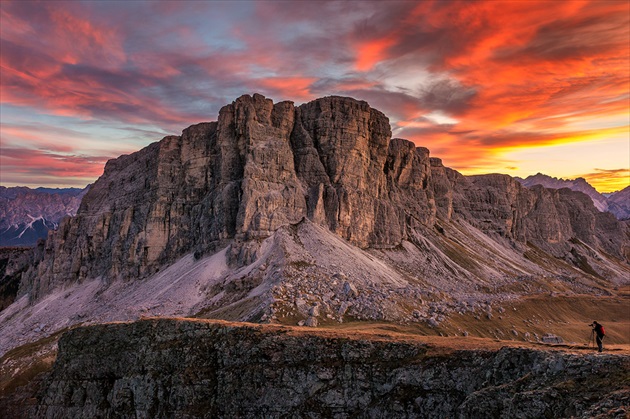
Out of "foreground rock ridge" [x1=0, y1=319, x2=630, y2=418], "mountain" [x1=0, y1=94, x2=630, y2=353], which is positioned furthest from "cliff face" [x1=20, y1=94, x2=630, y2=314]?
"foreground rock ridge" [x1=0, y1=319, x2=630, y2=418]

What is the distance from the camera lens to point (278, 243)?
9025 centimetres

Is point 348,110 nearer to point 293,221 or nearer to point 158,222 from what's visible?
point 293,221

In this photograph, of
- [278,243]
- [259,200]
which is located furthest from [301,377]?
[259,200]

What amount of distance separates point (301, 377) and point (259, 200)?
2659 inches

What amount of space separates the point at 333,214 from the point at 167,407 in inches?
3005

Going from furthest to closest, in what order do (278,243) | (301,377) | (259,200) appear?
(259,200) < (278,243) < (301,377)

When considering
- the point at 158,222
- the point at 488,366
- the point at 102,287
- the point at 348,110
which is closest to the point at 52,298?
the point at 102,287

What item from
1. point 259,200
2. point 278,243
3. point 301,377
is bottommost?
point 301,377

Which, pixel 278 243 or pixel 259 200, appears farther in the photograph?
pixel 259 200

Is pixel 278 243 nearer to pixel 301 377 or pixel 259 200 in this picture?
pixel 259 200

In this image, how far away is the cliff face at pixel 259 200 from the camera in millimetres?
104312

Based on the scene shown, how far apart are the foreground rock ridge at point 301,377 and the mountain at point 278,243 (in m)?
20.8

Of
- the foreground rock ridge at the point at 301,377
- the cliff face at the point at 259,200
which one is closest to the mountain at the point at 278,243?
the cliff face at the point at 259,200

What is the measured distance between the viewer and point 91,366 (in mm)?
44125
